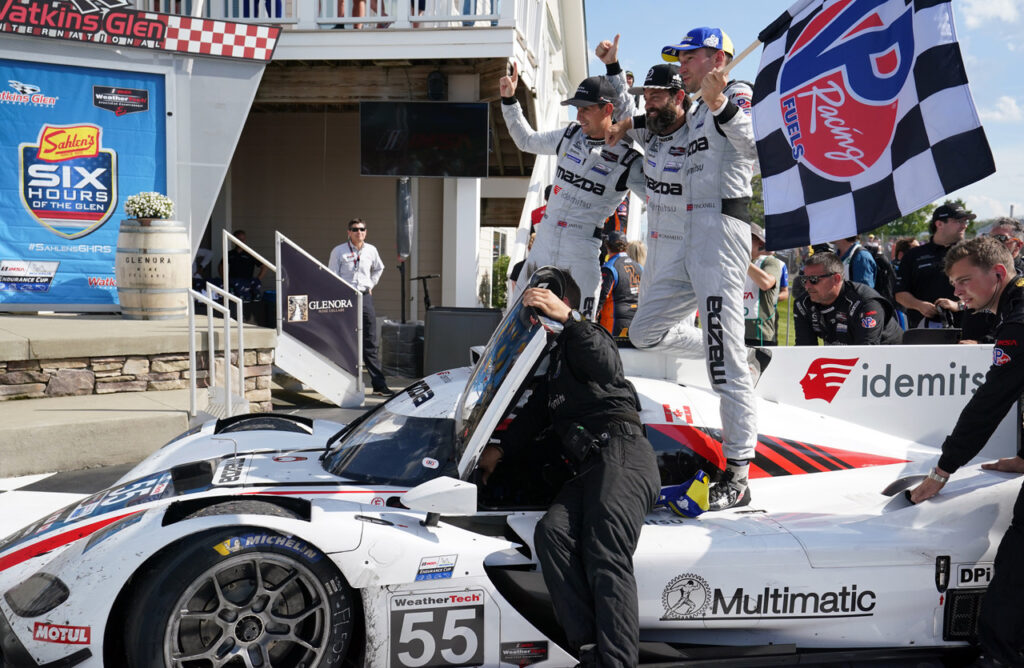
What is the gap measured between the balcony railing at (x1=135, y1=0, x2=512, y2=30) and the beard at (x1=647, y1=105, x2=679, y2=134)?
257 inches

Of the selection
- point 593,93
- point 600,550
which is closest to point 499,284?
point 593,93

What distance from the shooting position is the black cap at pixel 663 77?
3973mm

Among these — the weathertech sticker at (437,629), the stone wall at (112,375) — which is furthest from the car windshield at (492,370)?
the stone wall at (112,375)

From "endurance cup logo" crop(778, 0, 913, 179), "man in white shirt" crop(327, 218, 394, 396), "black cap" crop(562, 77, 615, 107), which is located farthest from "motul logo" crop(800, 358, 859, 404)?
"man in white shirt" crop(327, 218, 394, 396)

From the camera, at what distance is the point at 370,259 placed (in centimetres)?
945

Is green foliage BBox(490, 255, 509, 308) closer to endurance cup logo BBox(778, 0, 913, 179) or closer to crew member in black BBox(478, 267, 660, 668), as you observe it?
endurance cup logo BBox(778, 0, 913, 179)

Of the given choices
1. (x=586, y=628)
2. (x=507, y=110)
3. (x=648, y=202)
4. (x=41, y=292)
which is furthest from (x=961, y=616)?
(x=41, y=292)

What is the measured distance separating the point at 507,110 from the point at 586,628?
3.59m

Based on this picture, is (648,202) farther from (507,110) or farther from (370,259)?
(370,259)

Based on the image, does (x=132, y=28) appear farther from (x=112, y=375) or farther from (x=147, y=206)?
(x=112, y=375)

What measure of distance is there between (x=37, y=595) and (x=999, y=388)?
10.8 ft

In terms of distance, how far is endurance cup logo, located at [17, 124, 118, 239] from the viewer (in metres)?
8.85

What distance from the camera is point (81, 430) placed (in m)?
5.80

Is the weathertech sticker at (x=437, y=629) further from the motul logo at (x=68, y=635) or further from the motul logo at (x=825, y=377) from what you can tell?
the motul logo at (x=825, y=377)
